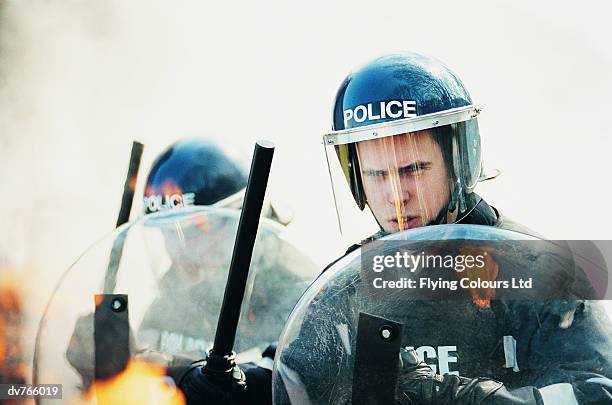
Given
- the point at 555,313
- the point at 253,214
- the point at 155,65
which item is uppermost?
the point at 155,65

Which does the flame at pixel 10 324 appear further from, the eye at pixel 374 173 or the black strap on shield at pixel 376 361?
the black strap on shield at pixel 376 361

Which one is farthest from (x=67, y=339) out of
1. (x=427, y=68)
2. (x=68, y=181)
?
(x=68, y=181)

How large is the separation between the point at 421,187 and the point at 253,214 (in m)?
0.63

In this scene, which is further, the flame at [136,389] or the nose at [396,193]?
the nose at [396,193]

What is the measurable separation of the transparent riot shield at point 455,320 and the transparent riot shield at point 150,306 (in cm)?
56

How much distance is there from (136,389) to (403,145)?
0.91m

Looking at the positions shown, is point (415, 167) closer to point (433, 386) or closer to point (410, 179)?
point (410, 179)

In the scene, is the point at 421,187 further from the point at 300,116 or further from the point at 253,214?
the point at 300,116

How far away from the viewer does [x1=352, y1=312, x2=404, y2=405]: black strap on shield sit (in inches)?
68.9

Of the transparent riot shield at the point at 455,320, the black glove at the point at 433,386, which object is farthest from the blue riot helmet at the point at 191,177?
the black glove at the point at 433,386

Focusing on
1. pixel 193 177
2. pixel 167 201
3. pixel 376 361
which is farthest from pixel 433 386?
pixel 167 201

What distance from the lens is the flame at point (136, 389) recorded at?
7.49 ft

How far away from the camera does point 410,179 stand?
2.64 meters

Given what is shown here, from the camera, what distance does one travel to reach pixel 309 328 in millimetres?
1892
